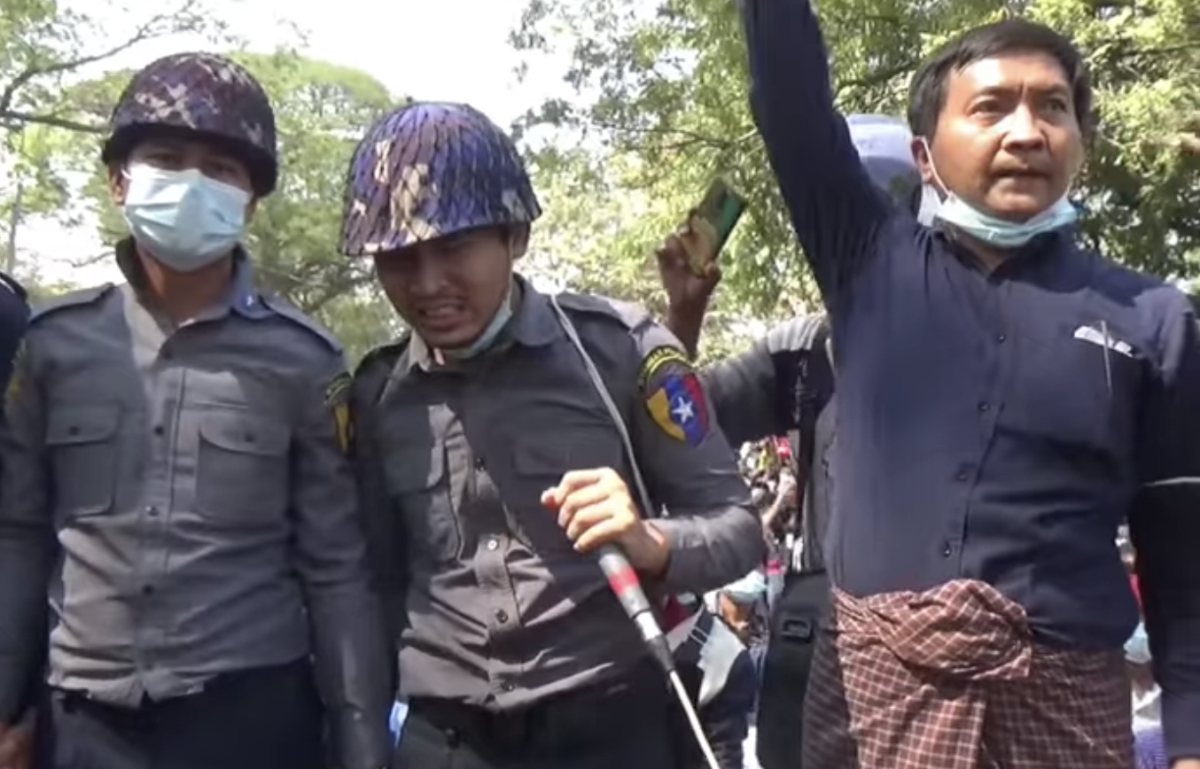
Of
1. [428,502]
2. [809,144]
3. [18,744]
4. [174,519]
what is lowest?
[18,744]

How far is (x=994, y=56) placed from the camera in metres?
2.59

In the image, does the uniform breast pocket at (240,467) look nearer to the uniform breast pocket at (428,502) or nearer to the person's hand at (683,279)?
the uniform breast pocket at (428,502)

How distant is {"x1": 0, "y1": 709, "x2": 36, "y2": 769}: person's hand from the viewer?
2965mm

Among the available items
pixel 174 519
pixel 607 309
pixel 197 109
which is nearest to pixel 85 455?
pixel 174 519

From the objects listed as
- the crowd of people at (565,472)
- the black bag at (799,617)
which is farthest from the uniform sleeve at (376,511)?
the black bag at (799,617)

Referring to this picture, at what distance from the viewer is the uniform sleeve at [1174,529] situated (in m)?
2.49

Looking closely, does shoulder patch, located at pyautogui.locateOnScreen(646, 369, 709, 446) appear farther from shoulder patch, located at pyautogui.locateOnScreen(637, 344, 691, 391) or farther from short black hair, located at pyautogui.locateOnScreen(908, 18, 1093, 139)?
short black hair, located at pyautogui.locateOnScreen(908, 18, 1093, 139)

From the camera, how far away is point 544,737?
9.26 feet

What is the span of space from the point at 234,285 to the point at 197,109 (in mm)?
341

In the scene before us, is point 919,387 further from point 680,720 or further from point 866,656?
point 680,720

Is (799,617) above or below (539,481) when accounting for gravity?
below

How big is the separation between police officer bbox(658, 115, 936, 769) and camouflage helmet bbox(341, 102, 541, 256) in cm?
62

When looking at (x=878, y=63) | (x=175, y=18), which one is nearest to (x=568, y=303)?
(x=878, y=63)

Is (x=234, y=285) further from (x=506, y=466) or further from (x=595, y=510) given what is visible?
(x=595, y=510)
